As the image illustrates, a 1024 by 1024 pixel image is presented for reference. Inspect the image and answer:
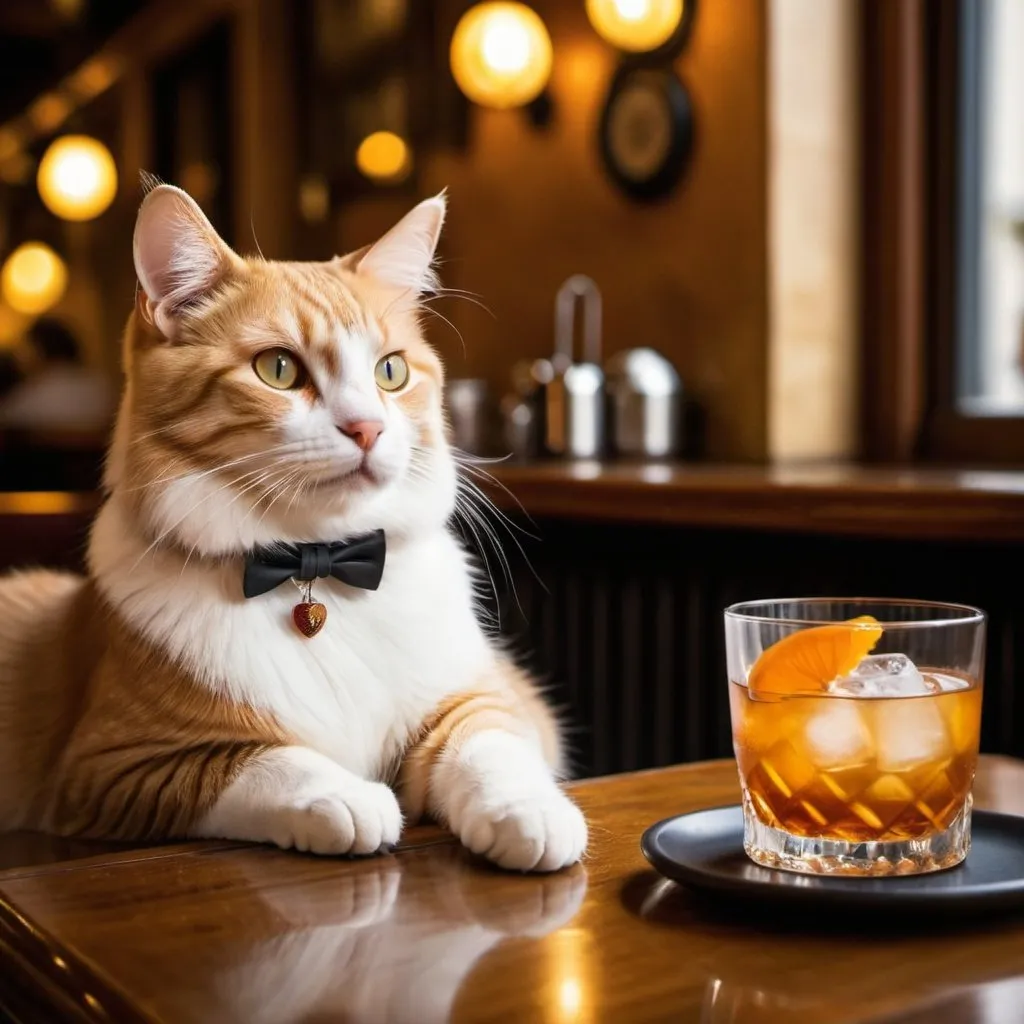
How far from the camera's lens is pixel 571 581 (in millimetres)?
2865

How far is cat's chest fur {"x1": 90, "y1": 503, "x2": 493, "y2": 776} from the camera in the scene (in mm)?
1062

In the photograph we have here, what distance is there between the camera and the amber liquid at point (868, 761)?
0.78 metres

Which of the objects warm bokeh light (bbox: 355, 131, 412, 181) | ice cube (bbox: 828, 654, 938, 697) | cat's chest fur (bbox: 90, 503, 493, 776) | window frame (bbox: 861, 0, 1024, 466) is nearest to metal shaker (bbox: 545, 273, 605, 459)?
window frame (bbox: 861, 0, 1024, 466)

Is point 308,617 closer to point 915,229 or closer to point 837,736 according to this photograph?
point 837,736

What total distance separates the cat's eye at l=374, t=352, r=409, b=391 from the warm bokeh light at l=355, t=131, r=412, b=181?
325cm

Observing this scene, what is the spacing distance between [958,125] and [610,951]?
2458 mm

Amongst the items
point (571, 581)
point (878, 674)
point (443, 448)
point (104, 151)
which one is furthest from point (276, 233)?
point (878, 674)

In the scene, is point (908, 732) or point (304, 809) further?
point (304, 809)

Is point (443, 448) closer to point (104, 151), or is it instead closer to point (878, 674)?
point (878, 674)

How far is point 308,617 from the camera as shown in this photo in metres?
1.06

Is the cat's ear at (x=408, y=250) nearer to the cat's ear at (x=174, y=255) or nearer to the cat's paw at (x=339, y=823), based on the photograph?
the cat's ear at (x=174, y=255)

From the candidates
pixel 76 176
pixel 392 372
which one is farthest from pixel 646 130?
pixel 76 176

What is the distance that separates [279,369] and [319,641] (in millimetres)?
219

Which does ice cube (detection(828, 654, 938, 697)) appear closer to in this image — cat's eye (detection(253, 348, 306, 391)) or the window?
cat's eye (detection(253, 348, 306, 391))
